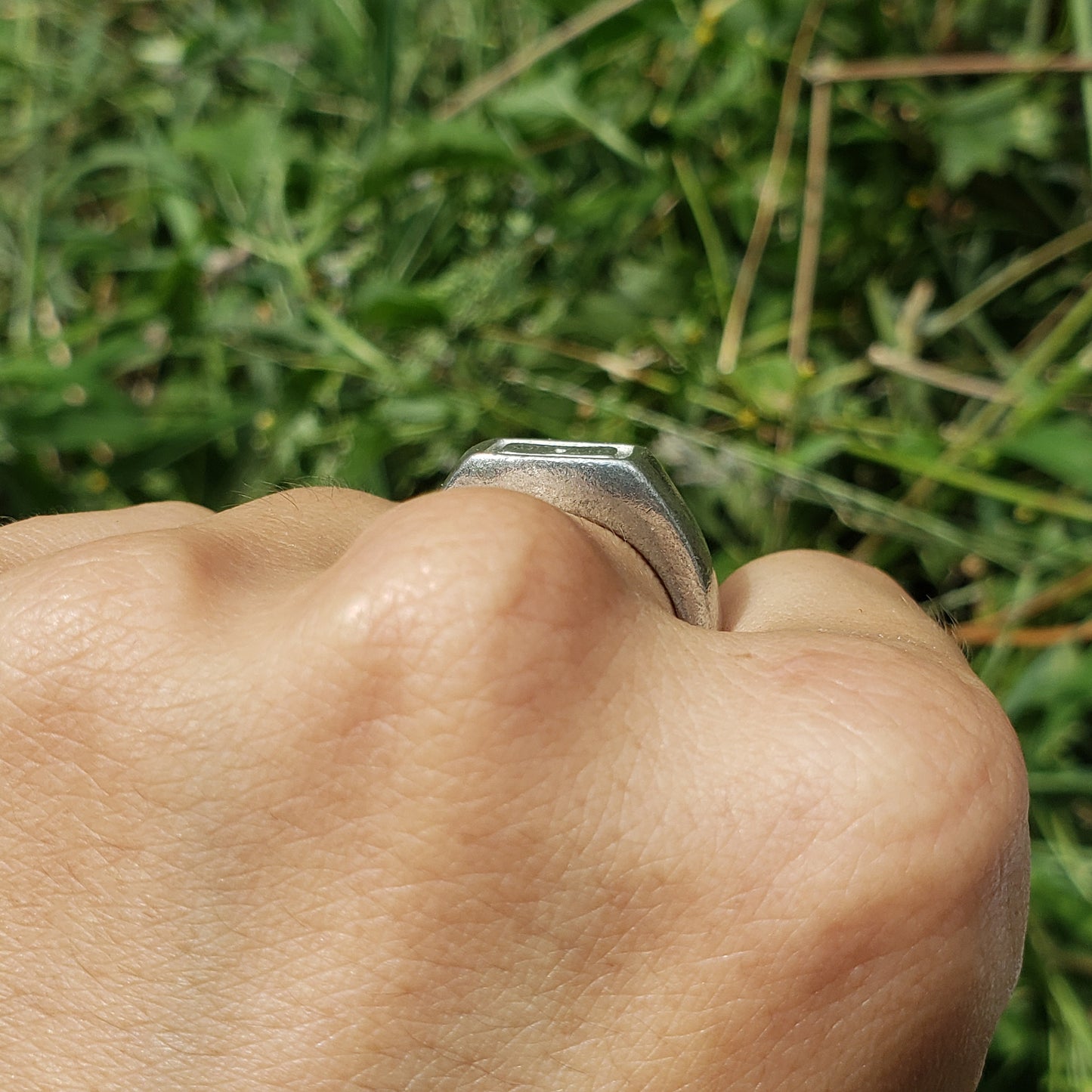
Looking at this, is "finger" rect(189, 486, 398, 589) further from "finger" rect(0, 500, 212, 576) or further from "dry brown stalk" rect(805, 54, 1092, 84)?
"dry brown stalk" rect(805, 54, 1092, 84)

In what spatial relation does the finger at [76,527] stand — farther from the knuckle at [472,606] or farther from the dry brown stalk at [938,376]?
the dry brown stalk at [938,376]

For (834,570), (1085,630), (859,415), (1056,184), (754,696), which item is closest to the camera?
(754,696)

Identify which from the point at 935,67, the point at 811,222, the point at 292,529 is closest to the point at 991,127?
the point at 935,67

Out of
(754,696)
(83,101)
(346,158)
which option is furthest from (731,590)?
(83,101)

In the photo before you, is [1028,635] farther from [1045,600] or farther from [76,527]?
[76,527]

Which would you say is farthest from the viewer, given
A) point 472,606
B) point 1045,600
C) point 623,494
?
point 1045,600

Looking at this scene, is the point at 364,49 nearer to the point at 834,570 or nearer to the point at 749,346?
the point at 749,346
